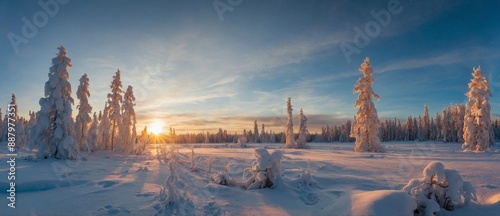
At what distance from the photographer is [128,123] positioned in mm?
37000

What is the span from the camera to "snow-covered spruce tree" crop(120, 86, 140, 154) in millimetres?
35062

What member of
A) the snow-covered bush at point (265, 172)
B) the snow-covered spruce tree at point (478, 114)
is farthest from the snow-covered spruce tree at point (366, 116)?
the snow-covered bush at point (265, 172)

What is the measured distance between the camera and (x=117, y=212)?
6.67 metres

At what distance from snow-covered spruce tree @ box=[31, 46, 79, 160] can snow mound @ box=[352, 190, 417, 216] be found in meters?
20.5

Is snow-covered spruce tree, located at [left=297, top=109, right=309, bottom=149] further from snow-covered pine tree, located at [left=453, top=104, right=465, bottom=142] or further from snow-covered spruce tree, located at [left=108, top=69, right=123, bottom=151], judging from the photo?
snow-covered pine tree, located at [left=453, top=104, right=465, bottom=142]

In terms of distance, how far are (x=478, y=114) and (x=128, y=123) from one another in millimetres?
46497

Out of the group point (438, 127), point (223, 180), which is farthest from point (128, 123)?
point (438, 127)

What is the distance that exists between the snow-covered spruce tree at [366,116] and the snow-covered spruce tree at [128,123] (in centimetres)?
2837

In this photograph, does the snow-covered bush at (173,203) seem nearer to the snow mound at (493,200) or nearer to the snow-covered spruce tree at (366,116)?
the snow mound at (493,200)

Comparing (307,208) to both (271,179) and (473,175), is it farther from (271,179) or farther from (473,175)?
(473,175)

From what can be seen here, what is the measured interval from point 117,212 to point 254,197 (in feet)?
13.3

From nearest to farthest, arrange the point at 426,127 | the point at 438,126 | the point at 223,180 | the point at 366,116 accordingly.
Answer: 1. the point at 223,180
2. the point at 366,116
3. the point at 438,126
4. the point at 426,127

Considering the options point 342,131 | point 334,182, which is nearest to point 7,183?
point 334,182

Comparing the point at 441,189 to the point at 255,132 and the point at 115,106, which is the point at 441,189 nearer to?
the point at 115,106
